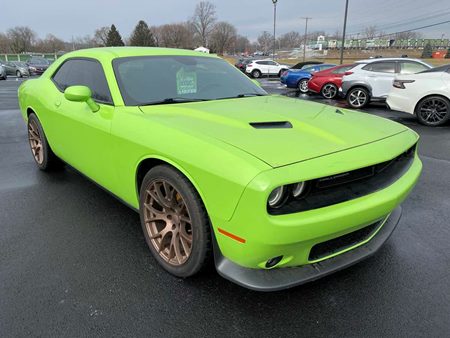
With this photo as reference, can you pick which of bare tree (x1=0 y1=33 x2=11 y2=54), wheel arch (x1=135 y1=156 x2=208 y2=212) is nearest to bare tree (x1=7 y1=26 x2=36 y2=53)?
bare tree (x1=0 y1=33 x2=11 y2=54)

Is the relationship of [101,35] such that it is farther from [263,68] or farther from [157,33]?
[263,68]

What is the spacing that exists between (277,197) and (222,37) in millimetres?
105449

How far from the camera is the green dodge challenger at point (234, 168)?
1829 millimetres

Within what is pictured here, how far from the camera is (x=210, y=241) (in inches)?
83.7

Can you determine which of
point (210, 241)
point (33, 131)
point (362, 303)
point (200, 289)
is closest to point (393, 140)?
point (362, 303)

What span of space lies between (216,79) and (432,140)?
4.89 m

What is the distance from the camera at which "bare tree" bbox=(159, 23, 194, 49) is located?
92500mm

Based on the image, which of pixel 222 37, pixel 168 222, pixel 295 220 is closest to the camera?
pixel 295 220

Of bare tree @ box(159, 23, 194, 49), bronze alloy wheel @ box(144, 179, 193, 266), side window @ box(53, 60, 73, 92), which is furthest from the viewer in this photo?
bare tree @ box(159, 23, 194, 49)

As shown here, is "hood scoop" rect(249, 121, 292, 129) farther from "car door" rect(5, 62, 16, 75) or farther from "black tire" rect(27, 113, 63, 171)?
"car door" rect(5, 62, 16, 75)

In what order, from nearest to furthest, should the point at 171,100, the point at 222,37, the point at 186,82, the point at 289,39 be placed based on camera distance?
the point at 171,100
the point at 186,82
the point at 222,37
the point at 289,39

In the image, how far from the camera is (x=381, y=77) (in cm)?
1023

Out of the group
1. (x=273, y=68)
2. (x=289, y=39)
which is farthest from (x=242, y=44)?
(x=273, y=68)

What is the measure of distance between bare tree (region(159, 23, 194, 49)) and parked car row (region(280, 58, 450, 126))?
81.8 meters
